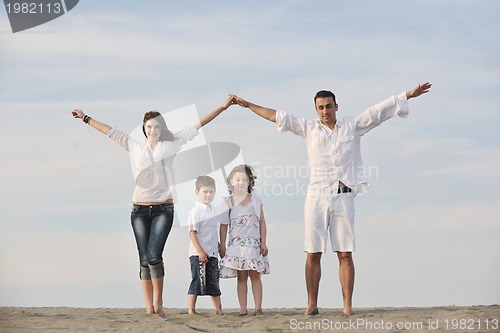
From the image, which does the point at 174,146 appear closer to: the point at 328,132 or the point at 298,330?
the point at 328,132

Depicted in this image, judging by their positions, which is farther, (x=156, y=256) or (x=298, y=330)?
(x=156, y=256)

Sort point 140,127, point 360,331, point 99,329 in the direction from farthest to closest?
point 140,127 < point 99,329 < point 360,331

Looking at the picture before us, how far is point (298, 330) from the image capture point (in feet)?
27.5

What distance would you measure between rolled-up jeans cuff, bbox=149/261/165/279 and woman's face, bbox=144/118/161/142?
148 centimetres

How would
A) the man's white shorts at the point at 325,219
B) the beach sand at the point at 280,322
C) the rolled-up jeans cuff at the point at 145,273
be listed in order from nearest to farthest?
the beach sand at the point at 280,322 → the man's white shorts at the point at 325,219 → the rolled-up jeans cuff at the point at 145,273

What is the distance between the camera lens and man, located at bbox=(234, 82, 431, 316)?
29.6 feet

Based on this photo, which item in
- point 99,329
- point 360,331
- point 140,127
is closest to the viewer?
point 360,331

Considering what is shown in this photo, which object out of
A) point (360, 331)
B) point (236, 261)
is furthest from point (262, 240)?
point (360, 331)

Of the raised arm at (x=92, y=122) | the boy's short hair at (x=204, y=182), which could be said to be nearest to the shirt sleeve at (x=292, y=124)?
the boy's short hair at (x=204, y=182)

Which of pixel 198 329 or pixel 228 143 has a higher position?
pixel 228 143

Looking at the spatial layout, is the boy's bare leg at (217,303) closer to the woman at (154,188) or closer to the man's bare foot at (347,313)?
the woman at (154,188)

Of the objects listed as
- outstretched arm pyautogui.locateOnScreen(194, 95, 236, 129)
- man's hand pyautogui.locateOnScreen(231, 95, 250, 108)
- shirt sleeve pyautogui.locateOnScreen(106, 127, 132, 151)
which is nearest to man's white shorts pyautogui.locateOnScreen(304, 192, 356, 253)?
man's hand pyautogui.locateOnScreen(231, 95, 250, 108)

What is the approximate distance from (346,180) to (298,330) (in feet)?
5.92

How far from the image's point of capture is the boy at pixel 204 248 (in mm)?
9320
